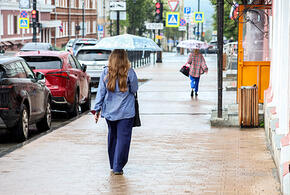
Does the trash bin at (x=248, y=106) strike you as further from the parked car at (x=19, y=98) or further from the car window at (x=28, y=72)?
the car window at (x=28, y=72)

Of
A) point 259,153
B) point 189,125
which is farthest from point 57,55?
point 259,153

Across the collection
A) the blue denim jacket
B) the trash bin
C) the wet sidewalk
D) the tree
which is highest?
the tree

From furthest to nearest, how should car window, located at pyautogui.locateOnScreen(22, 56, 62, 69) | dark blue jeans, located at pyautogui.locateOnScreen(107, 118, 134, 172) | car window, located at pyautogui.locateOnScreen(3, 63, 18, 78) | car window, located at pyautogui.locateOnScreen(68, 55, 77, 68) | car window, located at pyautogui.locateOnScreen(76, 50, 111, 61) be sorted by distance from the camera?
car window, located at pyautogui.locateOnScreen(76, 50, 111, 61) → car window, located at pyautogui.locateOnScreen(68, 55, 77, 68) → car window, located at pyautogui.locateOnScreen(22, 56, 62, 69) → car window, located at pyautogui.locateOnScreen(3, 63, 18, 78) → dark blue jeans, located at pyautogui.locateOnScreen(107, 118, 134, 172)

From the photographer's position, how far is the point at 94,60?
955 inches

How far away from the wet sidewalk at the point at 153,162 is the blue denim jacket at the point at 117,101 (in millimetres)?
741

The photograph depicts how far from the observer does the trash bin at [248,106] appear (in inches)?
538

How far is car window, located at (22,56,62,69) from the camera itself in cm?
1652

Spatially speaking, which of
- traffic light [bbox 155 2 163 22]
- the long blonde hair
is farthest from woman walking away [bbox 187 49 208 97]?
traffic light [bbox 155 2 163 22]

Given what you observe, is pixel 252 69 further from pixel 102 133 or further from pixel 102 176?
pixel 102 176

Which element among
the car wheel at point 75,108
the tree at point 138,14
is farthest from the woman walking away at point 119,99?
the tree at point 138,14

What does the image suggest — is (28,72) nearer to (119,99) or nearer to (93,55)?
(119,99)

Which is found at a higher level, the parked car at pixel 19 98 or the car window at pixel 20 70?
the car window at pixel 20 70

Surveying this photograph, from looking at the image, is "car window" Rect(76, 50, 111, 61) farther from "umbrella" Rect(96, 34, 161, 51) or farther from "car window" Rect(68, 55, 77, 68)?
"car window" Rect(68, 55, 77, 68)

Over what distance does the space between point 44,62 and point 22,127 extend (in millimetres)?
4353
